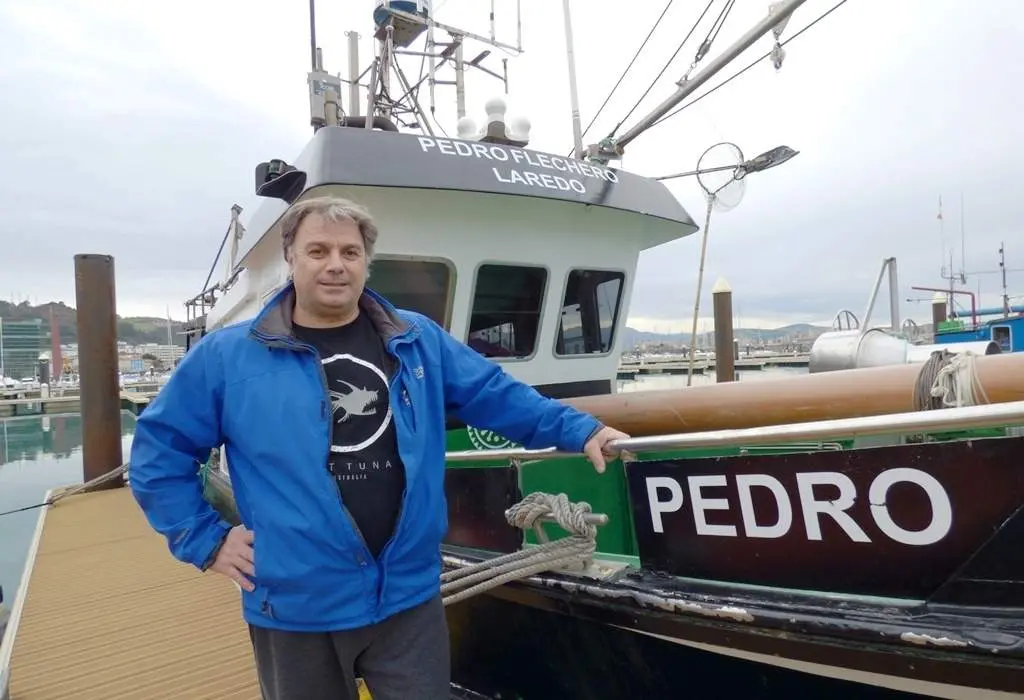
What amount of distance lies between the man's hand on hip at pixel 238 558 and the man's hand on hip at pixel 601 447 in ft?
2.92

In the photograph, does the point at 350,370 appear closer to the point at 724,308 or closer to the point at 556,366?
the point at 556,366

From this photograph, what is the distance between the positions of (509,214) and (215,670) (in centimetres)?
301

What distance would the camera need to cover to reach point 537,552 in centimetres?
201

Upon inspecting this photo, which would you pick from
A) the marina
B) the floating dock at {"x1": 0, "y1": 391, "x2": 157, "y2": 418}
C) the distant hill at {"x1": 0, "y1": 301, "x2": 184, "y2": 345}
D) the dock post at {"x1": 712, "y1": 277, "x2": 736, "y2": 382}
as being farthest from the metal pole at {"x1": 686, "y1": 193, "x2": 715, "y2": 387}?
the distant hill at {"x1": 0, "y1": 301, "x2": 184, "y2": 345}

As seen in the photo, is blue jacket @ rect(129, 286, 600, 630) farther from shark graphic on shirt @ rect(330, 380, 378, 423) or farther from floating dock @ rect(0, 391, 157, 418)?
floating dock @ rect(0, 391, 157, 418)

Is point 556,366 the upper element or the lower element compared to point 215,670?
upper

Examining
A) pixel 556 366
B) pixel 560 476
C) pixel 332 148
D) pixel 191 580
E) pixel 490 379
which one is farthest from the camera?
pixel 191 580

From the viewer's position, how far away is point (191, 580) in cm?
488

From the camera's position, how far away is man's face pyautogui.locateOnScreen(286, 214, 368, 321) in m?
1.64

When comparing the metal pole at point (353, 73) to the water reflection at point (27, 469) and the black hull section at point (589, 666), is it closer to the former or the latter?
the black hull section at point (589, 666)

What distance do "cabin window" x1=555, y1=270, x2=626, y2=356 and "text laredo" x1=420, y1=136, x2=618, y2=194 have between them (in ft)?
2.15

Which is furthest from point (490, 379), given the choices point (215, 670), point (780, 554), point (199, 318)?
point (199, 318)

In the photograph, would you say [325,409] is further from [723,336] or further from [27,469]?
[27,469]

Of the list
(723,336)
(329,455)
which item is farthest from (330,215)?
(723,336)
